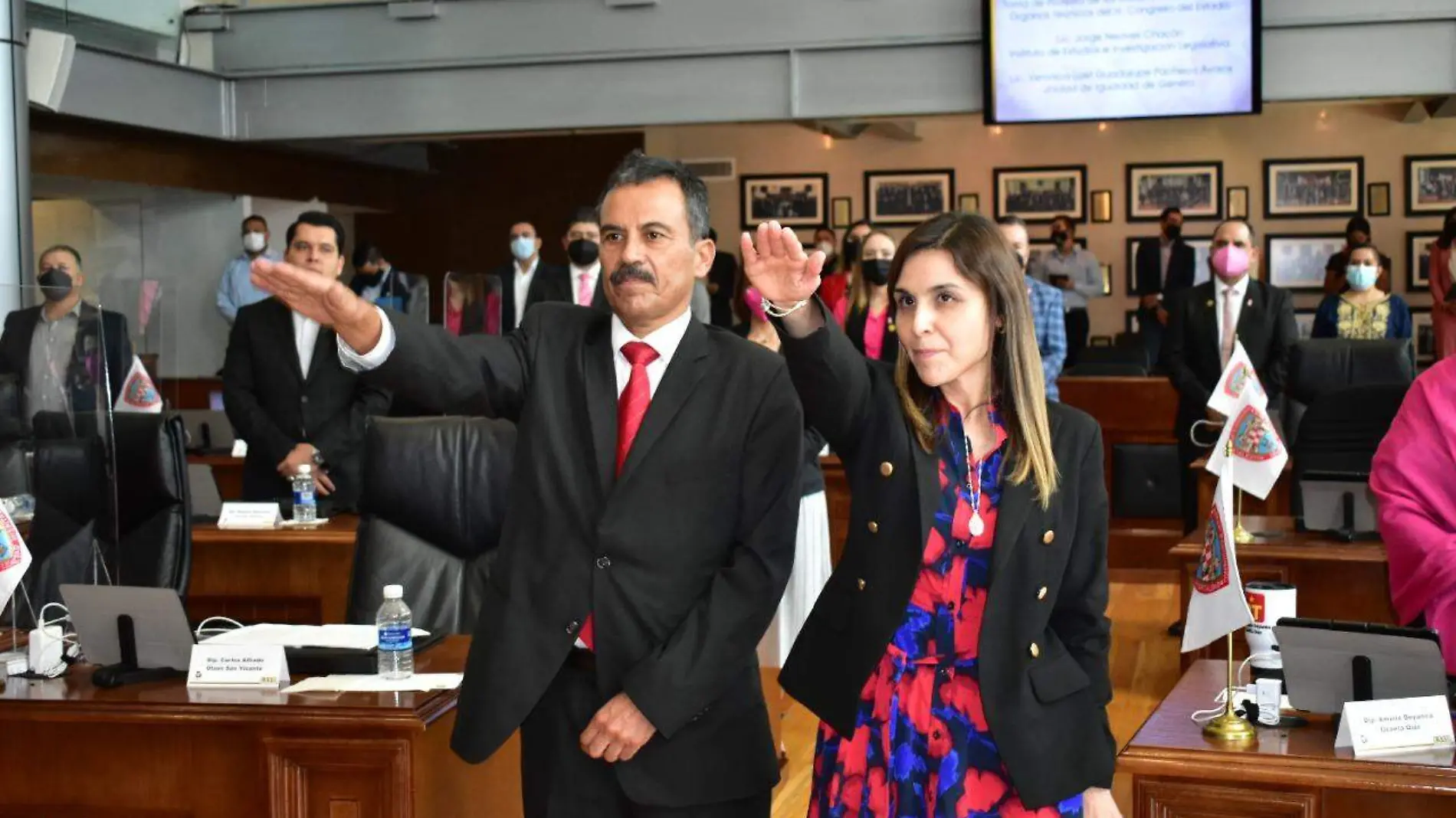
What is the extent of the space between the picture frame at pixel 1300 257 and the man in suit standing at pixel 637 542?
12.1 meters

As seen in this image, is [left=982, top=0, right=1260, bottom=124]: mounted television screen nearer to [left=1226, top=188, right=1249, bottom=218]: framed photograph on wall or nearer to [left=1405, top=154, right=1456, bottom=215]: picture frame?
[left=1226, top=188, right=1249, bottom=218]: framed photograph on wall

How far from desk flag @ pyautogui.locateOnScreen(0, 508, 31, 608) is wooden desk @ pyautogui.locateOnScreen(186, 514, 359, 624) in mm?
1681

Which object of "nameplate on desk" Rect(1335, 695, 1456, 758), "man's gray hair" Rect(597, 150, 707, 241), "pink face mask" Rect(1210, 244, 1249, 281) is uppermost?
"pink face mask" Rect(1210, 244, 1249, 281)

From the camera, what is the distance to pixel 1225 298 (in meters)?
7.38

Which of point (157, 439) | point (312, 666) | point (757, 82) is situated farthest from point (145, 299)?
point (312, 666)

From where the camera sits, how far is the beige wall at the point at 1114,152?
13.4 meters

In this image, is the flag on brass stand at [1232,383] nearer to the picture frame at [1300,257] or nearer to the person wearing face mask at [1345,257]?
the person wearing face mask at [1345,257]

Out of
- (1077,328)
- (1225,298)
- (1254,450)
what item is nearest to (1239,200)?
(1077,328)

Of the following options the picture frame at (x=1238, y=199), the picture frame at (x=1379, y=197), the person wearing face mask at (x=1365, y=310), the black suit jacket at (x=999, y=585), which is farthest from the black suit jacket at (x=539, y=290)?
the picture frame at (x=1379, y=197)

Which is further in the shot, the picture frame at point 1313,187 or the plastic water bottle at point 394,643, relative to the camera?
the picture frame at point 1313,187

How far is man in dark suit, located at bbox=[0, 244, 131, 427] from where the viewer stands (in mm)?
3289

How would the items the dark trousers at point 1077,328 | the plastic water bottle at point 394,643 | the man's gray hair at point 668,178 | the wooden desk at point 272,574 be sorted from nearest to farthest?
1. the man's gray hair at point 668,178
2. the plastic water bottle at point 394,643
3. the wooden desk at point 272,574
4. the dark trousers at point 1077,328

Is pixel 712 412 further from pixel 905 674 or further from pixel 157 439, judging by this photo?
pixel 157 439

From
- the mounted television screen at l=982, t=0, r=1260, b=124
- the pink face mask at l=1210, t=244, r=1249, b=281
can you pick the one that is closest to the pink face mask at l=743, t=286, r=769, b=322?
the pink face mask at l=1210, t=244, r=1249, b=281
